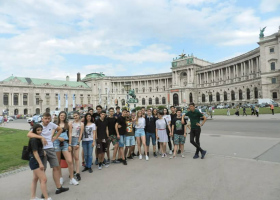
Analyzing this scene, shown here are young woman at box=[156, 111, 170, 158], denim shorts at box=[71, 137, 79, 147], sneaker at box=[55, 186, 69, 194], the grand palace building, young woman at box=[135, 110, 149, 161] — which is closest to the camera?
sneaker at box=[55, 186, 69, 194]

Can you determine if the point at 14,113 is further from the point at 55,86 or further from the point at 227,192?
the point at 227,192

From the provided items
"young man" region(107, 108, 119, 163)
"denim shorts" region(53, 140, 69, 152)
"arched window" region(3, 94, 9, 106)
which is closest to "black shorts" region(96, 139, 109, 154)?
"young man" region(107, 108, 119, 163)

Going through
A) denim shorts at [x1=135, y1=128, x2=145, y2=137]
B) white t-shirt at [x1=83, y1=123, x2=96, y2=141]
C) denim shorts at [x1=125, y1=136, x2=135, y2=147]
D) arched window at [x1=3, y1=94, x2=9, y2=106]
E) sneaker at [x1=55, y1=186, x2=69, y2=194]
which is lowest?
sneaker at [x1=55, y1=186, x2=69, y2=194]

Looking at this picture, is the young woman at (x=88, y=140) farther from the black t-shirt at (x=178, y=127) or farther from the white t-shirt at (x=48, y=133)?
the black t-shirt at (x=178, y=127)

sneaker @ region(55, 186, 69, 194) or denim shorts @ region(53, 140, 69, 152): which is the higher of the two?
denim shorts @ region(53, 140, 69, 152)

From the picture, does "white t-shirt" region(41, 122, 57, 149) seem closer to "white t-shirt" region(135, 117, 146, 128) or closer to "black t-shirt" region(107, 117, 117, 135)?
"black t-shirt" region(107, 117, 117, 135)

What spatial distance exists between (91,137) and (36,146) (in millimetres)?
2478

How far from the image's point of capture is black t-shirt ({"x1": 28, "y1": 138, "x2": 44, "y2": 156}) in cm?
488

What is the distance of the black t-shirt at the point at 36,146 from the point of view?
16.0ft

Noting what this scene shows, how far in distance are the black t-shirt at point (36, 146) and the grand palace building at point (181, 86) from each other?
161 ft

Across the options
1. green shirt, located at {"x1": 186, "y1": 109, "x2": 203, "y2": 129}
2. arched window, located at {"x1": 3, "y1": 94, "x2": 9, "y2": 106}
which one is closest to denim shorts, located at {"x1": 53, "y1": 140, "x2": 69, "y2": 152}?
green shirt, located at {"x1": 186, "y1": 109, "x2": 203, "y2": 129}

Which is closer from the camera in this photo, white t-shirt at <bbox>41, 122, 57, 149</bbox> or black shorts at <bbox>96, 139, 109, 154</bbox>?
white t-shirt at <bbox>41, 122, 57, 149</bbox>

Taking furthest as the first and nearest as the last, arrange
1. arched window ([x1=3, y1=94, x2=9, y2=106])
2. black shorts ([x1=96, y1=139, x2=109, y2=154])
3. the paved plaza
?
arched window ([x1=3, y1=94, x2=9, y2=106]) → black shorts ([x1=96, y1=139, x2=109, y2=154]) → the paved plaza

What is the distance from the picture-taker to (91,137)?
7258mm
